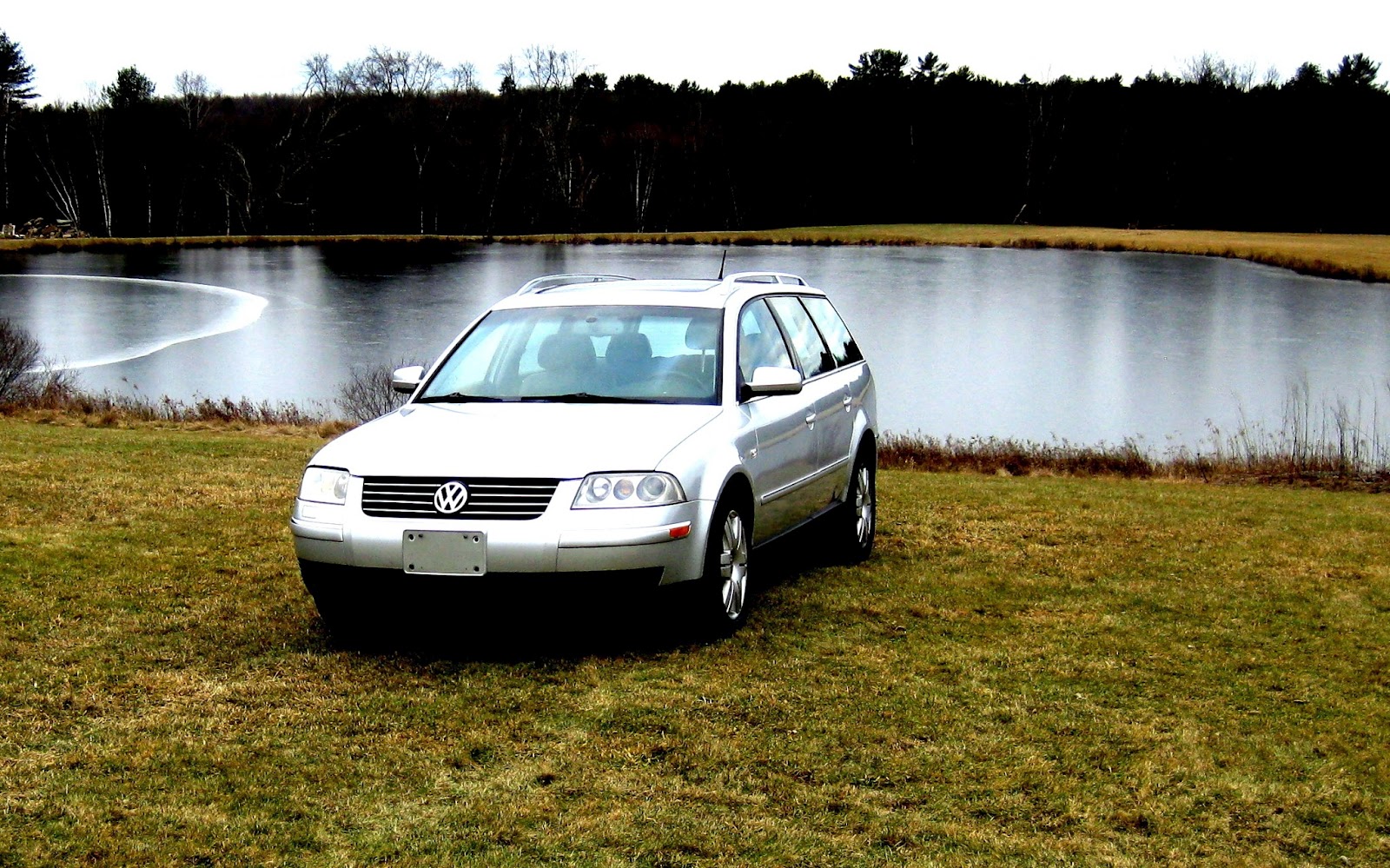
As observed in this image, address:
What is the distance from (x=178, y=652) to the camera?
21.8 ft

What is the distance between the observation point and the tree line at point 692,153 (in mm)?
96000

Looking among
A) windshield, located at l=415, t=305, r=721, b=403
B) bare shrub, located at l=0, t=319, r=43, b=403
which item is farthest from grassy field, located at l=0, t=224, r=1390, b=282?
windshield, located at l=415, t=305, r=721, b=403

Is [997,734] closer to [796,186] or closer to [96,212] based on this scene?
Result: [96,212]

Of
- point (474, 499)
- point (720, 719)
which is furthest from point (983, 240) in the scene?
point (720, 719)

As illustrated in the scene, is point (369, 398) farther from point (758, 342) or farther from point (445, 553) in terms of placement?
point (445, 553)

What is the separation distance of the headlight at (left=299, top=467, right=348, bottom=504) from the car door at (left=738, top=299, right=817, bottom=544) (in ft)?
6.33

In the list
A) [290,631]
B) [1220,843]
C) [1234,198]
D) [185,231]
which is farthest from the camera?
[1234,198]

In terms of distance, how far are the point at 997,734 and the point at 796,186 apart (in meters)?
112

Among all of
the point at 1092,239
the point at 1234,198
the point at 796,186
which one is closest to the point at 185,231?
the point at 796,186

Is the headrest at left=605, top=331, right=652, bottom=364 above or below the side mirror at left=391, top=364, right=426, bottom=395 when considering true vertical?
above

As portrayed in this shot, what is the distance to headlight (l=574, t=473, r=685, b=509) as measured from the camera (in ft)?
21.0

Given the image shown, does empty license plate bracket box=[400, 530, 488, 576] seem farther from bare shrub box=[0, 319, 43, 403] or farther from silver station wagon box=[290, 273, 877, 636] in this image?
bare shrub box=[0, 319, 43, 403]

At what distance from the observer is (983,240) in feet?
309

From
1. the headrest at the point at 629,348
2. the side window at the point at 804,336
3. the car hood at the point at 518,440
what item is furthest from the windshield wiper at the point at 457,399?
the side window at the point at 804,336
